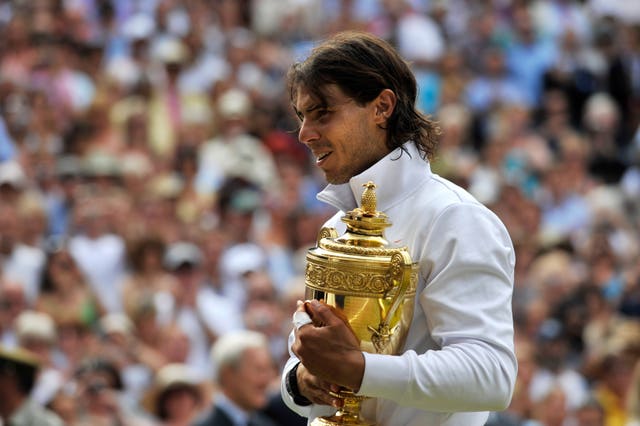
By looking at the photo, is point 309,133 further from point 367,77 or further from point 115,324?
point 115,324

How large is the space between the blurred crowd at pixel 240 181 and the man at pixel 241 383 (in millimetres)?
29

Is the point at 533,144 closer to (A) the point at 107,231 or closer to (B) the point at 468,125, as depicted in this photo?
(B) the point at 468,125

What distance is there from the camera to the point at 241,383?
5.82 metres

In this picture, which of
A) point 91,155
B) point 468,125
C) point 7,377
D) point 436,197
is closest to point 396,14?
point 468,125

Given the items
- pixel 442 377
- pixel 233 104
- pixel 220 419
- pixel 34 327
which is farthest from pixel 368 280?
pixel 233 104

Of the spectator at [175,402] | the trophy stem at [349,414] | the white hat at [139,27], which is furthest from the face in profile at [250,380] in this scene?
the white hat at [139,27]

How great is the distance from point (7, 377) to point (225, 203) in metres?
3.37

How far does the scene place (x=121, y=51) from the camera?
10898 mm

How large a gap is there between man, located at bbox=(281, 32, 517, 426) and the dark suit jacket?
2.58 metres

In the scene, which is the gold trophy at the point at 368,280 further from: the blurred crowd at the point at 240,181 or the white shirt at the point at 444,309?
the blurred crowd at the point at 240,181

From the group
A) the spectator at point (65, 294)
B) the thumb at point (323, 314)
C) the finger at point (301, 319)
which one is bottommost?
the spectator at point (65, 294)

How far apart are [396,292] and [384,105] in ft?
1.52

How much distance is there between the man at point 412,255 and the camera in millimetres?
2660

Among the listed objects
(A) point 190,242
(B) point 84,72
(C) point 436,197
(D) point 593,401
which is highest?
(C) point 436,197
